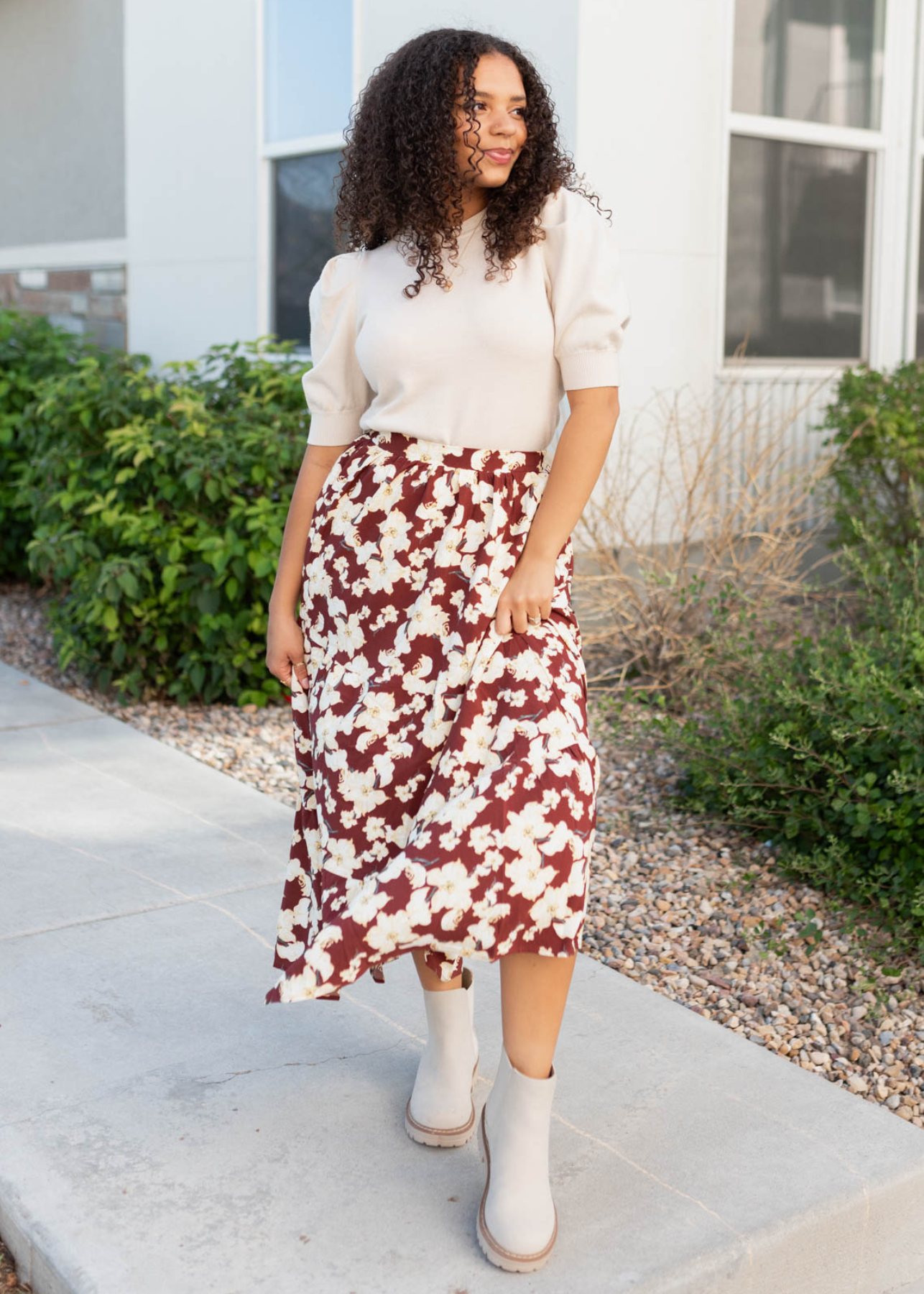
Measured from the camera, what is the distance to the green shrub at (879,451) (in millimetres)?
5457

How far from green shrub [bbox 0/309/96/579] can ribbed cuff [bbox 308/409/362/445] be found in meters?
A: 4.45

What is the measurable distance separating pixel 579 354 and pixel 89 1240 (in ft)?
4.87

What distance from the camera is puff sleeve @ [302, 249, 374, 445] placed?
2.23 meters

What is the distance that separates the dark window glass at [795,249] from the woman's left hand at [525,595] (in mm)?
4057

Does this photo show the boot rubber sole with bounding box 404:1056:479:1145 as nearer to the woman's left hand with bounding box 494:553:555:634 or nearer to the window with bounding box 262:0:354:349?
the woman's left hand with bounding box 494:553:555:634

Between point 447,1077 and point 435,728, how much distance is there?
658 mm

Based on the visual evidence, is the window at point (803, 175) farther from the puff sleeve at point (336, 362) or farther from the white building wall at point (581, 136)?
the puff sleeve at point (336, 362)

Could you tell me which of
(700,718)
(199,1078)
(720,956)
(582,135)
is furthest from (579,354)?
(582,135)

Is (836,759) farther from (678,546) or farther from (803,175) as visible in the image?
(803,175)

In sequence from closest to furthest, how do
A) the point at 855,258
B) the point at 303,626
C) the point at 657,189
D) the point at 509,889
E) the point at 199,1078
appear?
1. the point at 509,889
2. the point at 303,626
3. the point at 199,1078
4. the point at 657,189
5. the point at 855,258

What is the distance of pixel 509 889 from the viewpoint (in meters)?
1.89

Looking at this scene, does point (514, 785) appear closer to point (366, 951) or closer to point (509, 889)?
point (509, 889)

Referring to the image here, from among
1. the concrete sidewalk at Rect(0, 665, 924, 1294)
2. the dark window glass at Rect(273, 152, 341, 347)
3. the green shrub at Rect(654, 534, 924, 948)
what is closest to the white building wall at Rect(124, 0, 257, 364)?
the dark window glass at Rect(273, 152, 341, 347)

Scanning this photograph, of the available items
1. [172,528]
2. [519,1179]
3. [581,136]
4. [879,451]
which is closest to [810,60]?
[581,136]
